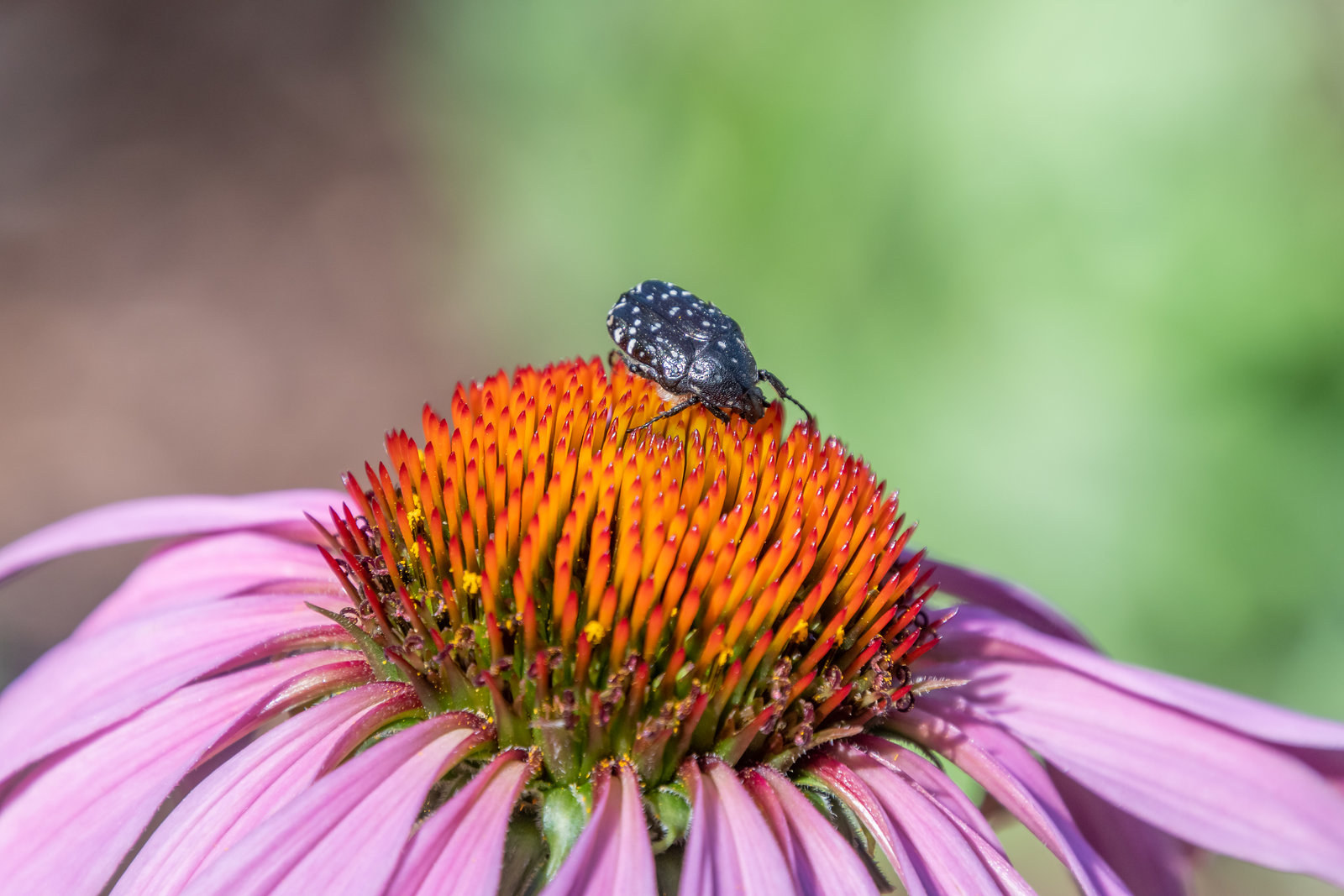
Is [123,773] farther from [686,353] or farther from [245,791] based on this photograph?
[686,353]

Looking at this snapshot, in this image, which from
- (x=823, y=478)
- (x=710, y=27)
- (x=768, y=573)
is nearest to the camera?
(x=768, y=573)

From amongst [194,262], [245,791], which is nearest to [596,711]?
[245,791]

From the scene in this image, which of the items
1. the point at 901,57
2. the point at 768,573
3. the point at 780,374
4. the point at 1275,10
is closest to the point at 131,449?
the point at 780,374

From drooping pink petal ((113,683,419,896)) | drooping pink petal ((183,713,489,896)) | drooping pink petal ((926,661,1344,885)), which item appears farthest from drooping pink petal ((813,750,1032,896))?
drooping pink petal ((113,683,419,896))

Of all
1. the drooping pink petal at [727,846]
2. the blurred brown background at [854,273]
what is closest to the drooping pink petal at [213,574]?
the drooping pink petal at [727,846]

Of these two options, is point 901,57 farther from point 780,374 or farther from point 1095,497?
point 1095,497

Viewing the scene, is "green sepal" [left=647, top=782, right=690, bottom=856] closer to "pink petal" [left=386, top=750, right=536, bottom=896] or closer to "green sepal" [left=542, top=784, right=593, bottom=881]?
"green sepal" [left=542, top=784, right=593, bottom=881]

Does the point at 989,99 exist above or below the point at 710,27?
below
